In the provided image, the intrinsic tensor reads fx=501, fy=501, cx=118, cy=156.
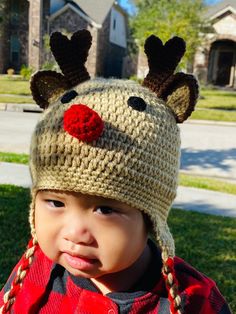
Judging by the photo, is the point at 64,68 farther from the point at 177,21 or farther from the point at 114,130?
the point at 177,21

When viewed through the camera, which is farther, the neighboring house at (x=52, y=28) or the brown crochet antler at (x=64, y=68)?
the neighboring house at (x=52, y=28)

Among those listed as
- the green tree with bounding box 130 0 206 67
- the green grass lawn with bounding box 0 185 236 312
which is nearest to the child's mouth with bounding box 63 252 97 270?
the green grass lawn with bounding box 0 185 236 312

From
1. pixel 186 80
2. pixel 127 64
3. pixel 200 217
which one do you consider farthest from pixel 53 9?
pixel 186 80

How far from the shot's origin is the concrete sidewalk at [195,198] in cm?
588

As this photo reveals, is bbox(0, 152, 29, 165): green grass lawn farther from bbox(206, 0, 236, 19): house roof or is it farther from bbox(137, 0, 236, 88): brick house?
bbox(206, 0, 236, 19): house roof

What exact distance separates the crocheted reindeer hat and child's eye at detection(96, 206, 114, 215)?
1.7 inches

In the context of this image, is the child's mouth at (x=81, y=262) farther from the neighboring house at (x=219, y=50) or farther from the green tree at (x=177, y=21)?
the neighboring house at (x=219, y=50)

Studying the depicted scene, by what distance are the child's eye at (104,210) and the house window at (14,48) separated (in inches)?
1373

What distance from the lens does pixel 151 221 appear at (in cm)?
175

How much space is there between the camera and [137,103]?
67.9 inches

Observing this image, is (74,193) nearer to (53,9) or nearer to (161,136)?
(161,136)

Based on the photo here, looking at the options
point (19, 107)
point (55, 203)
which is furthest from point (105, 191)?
point (19, 107)

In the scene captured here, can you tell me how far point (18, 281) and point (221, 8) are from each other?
3409 centimetres

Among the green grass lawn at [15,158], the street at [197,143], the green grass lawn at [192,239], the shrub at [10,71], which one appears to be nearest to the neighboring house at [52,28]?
the shrub at [10,71]
